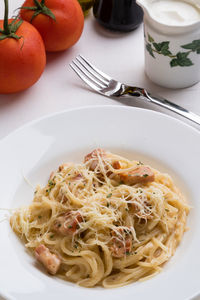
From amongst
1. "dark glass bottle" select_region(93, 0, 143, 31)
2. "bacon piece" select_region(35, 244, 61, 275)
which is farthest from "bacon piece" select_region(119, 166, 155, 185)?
"dark glass bottle" select_region(93, 0, 143, 31)

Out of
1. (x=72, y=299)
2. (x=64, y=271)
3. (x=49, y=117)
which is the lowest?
(x=64, y=271)

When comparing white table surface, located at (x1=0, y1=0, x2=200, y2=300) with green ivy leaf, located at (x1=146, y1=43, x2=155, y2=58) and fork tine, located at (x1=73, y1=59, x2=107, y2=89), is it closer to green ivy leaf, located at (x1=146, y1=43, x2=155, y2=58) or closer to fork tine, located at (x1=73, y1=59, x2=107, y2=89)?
fork tine, located at (x1=73, y1=59, x2=107, y2=89)

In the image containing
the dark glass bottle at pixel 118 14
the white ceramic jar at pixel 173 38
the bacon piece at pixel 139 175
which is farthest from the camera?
the dark glass bottle at pixel 118 14

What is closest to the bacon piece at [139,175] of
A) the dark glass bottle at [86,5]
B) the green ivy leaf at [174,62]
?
the green ivy leaf at [174,62]

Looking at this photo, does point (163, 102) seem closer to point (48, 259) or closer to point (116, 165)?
point (116, 165)

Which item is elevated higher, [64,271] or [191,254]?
[191,254]

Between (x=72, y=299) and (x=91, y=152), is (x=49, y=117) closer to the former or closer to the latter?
(x=91, y=152)

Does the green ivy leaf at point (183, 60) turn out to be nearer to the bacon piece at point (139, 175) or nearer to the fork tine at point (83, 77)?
the fork tine at point (83, 77)

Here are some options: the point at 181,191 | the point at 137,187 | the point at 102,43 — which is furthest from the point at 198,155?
the point at 102,43
